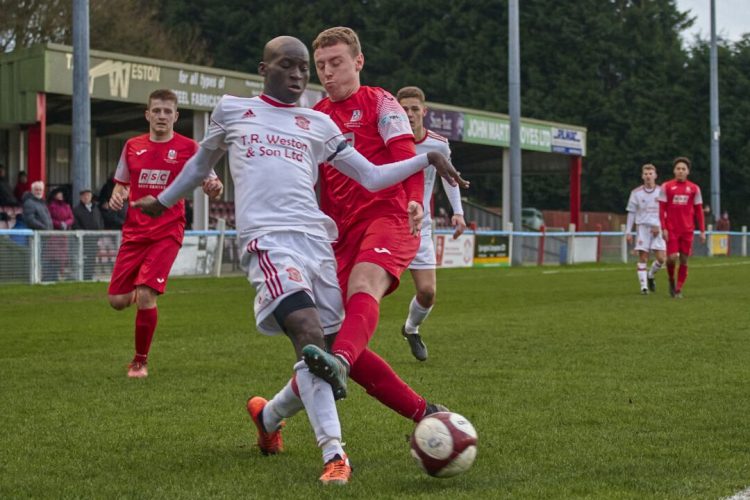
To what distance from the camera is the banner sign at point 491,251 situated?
96.8 feet

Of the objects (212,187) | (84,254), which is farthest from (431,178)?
(84,254)

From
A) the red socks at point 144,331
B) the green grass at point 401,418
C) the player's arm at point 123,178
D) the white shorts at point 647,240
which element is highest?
the player's arm at point 123,178

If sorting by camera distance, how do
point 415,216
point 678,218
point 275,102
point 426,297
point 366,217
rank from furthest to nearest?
Answer: point 678,218 < point 426,297 < point 366,217 < point 415,216 < point 275,102

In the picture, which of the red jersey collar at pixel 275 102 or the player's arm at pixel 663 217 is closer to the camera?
the red jersey collar at pixel 275 102

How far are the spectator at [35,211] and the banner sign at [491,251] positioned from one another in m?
13.0

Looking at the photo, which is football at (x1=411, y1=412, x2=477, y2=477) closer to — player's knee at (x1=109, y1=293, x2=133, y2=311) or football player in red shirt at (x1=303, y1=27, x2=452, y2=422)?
football player in red shirt at (x1=303, y1=27, x2=452, y2=422)

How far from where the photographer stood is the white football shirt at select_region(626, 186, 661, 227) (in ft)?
61.6

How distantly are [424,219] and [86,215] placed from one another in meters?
12.4

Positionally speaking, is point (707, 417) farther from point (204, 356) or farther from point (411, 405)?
point (204, 356)

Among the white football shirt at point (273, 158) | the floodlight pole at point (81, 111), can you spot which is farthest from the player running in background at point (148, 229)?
the floodlight pole at point (81, 111)

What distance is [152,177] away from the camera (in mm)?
8547

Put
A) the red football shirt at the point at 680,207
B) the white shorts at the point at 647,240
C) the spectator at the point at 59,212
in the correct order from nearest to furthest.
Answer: the red football shirt at the point at 680,207 → the white shorts at the point at 647,240 → the spectator at the point at 59,212

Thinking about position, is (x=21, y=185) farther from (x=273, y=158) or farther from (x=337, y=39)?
(x=273, y=158)

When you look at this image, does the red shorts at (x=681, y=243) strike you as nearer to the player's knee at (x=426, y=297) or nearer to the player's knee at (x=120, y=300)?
the player's knee at (x=426, y=297)
